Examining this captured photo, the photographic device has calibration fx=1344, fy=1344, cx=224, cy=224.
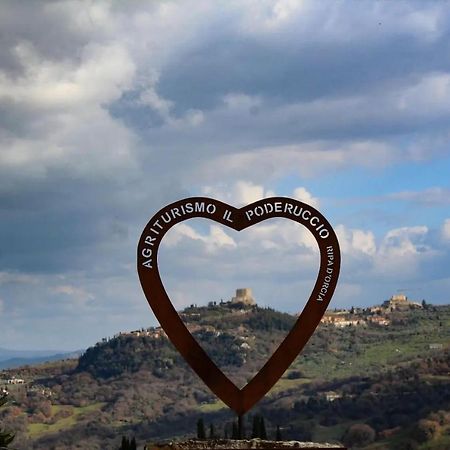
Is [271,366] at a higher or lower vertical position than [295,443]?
higher

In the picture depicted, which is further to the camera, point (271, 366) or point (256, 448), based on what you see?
point (271, 366)

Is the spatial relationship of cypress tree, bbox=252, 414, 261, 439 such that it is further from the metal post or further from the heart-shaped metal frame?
the heart-shaped metal frame

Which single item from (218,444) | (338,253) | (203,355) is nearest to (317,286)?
(338,253)

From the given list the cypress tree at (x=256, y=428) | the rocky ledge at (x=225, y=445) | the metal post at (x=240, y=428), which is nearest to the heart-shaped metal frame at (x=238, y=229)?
the metal post at (x=240, y=428)

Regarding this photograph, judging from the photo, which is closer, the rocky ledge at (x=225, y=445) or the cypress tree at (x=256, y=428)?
the rocky ledge at (x=225, y=445)

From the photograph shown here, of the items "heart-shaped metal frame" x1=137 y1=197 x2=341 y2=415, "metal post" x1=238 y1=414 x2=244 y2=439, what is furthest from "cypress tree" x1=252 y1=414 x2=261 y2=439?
"heart-shaped metal frame" x1=137 y1=197 x2=341 y2=415

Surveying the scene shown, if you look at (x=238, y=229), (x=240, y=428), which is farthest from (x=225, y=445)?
(x=238, y=229)

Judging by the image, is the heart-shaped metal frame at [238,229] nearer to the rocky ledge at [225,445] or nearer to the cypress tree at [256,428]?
the rocky ledge at [225,445]

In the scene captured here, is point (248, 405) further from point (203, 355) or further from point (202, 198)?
point (202, 198)
